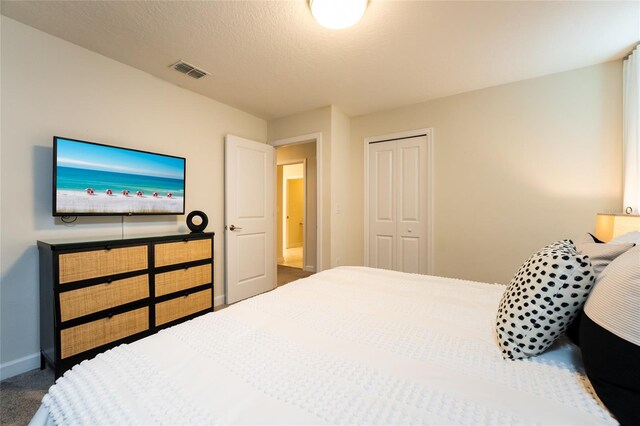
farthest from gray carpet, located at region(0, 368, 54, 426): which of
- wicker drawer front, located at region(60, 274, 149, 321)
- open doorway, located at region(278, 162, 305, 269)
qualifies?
open doorway, located at region(278, 162, 305, 269)

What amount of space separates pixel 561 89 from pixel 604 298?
2.71 m

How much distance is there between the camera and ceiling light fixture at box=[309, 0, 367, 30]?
1589 mm

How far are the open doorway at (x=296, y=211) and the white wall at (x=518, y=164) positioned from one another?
167 cm

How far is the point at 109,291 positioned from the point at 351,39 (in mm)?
2628

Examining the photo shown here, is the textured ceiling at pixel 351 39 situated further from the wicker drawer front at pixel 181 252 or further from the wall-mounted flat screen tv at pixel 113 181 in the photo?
the wicker drawer front at pixel 181 252

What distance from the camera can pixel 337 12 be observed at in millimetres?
1633

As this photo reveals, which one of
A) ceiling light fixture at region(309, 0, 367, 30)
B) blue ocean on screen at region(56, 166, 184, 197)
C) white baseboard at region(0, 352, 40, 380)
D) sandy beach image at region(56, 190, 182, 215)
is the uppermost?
ceiling light fixture at region(309, 0, 367, 30)

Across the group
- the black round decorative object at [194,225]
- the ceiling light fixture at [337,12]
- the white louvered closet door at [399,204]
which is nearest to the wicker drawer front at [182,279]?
the black round decorative object at [194,225]

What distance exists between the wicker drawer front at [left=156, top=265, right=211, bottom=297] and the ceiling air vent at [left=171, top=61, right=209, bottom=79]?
6.13ft

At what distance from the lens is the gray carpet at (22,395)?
4.68 ft

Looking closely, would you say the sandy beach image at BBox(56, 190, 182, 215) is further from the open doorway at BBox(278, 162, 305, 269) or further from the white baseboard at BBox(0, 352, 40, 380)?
the open doorway at BBox(278, 162, 305, 269)

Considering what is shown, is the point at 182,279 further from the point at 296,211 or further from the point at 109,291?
the point at 296,211

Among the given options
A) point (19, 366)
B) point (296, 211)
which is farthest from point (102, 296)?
point (296, 211)

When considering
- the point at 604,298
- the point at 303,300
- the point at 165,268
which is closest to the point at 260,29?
the point at 303,300
